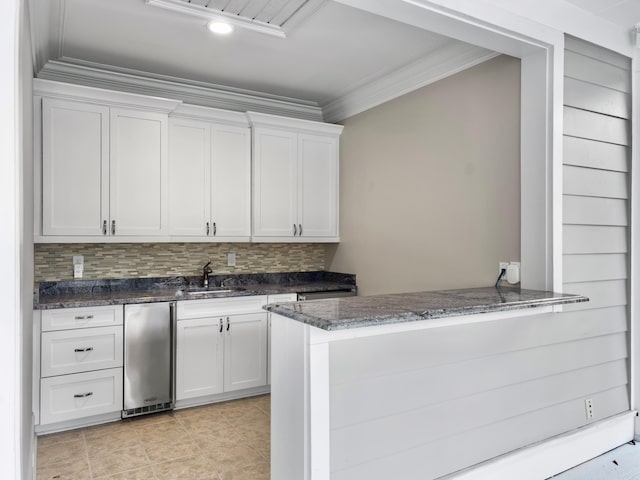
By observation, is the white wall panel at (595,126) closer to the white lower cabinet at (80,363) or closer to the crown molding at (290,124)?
the crown molding at (290,124)

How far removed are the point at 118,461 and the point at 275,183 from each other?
244 centimetres

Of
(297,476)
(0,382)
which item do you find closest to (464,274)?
(297,476)

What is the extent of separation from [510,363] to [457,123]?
5.34 feet

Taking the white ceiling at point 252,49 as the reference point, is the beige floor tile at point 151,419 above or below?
below

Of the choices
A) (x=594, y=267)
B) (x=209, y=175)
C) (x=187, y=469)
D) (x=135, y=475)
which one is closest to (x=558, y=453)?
(x=594, y=267)

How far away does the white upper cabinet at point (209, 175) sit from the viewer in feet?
12.2

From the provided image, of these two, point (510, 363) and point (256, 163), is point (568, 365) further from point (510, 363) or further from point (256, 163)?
point (256, 163)

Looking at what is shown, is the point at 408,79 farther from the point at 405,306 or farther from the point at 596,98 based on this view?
the point at 405,306

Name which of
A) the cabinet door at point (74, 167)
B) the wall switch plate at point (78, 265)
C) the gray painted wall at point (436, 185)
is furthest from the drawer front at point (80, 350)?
the gray painted wall at point (436, 185)

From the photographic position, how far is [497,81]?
2896 millimetres

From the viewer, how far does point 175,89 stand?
3.89 meters

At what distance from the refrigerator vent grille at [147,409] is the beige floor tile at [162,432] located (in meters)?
0.16

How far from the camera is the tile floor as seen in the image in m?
2.60

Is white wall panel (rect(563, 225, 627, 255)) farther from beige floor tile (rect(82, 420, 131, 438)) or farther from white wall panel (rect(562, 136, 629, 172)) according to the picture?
beige floor tile (rect(82, 420, 131, 438))
